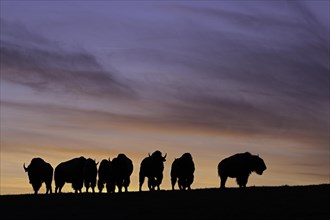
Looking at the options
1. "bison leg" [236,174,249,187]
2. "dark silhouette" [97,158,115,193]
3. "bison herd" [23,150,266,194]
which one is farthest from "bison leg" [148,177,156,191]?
"bison leg" [236,174,249,187]

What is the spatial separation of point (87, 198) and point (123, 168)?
979 cm

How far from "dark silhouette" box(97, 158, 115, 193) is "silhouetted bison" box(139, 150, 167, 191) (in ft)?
6.35

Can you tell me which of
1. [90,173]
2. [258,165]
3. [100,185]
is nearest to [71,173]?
[90,173]

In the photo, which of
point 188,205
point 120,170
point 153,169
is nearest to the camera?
point 188,205

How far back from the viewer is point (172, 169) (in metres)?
46.5

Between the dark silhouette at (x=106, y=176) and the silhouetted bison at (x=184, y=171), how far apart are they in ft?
13.1

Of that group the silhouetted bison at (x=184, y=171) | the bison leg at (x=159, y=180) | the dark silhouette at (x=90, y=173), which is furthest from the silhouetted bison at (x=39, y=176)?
the silhouetted bison at (x=184, y=171)

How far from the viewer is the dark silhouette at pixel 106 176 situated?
156 feet

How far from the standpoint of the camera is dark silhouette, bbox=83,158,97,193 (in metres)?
49.0

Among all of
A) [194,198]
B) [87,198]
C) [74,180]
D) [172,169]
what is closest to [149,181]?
[172,169]

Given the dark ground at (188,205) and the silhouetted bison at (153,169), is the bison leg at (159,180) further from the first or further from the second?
the dark ground at (188,205)

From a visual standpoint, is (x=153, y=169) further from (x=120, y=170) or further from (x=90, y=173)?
(x=90, y=173)

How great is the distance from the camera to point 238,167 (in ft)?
153

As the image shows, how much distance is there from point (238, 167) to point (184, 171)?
11.1ft
